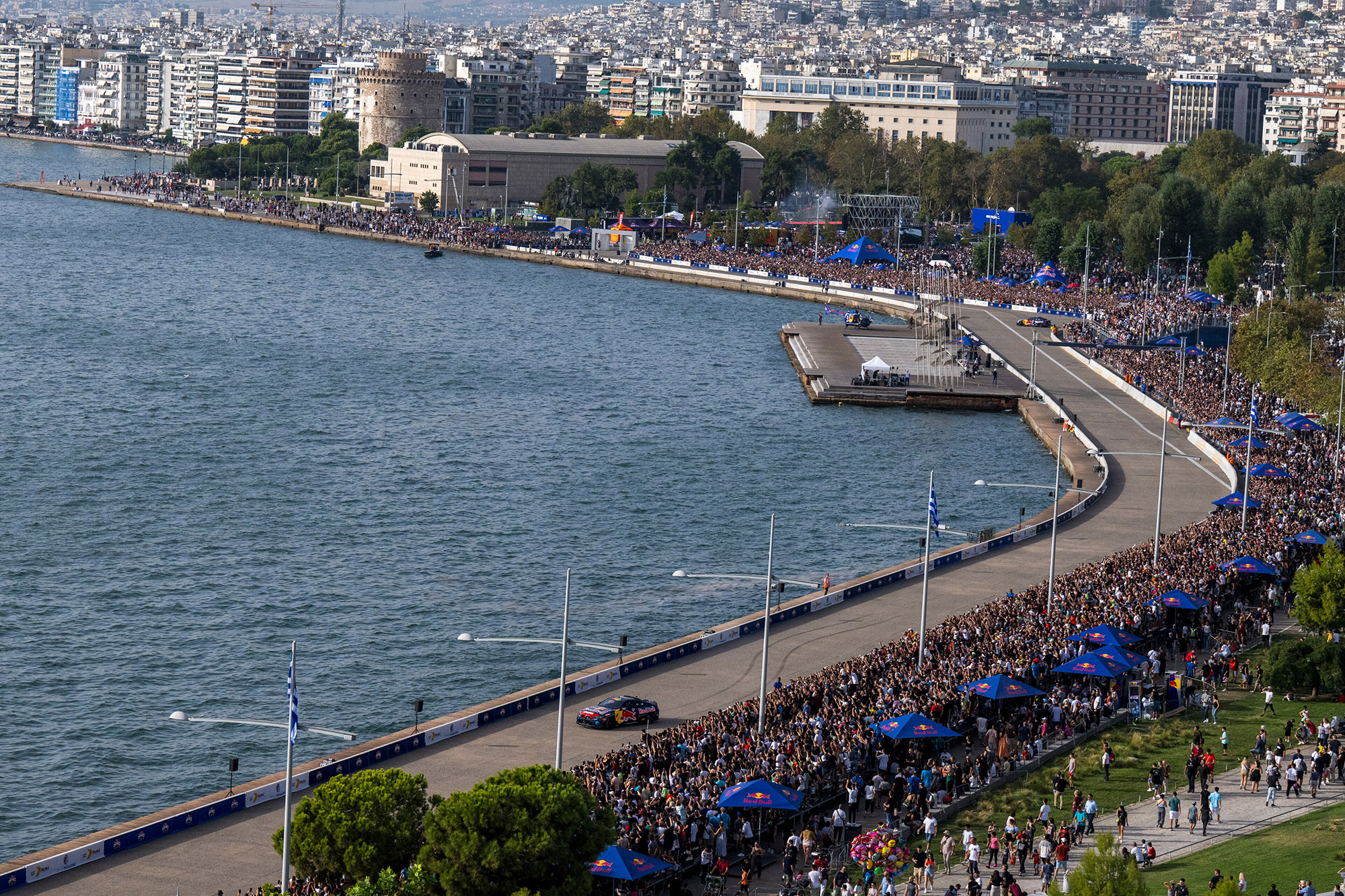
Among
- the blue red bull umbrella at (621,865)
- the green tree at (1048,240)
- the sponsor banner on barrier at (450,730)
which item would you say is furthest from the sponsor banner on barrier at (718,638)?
the green tree at (1048,240)

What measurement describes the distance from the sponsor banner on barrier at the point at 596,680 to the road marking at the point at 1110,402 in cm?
1656

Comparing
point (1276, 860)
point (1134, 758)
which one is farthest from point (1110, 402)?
point (1276, 860)

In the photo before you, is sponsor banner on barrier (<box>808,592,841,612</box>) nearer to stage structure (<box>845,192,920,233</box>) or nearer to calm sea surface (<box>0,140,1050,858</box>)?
calm sea surface (<box>0,140,1050,858</box>)

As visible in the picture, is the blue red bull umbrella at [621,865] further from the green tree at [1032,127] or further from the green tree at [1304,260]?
the green tree at [1032,127]

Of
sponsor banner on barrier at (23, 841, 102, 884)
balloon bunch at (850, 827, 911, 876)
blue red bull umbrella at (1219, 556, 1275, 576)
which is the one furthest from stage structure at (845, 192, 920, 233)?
sponsor banner on barrier at (23, 841, 102, 884)

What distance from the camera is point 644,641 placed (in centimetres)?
4281

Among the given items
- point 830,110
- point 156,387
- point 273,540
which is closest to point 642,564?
point 273,540

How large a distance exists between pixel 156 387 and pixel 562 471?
2319 centimetres

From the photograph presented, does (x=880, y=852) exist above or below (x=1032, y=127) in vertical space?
below

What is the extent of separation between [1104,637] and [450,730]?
12564mm

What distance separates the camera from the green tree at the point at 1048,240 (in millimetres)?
111812

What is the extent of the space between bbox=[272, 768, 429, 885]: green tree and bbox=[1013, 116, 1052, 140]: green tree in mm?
149612

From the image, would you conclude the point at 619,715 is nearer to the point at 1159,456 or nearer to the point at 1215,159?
the point at 1159,456

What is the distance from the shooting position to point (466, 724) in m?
33.8
